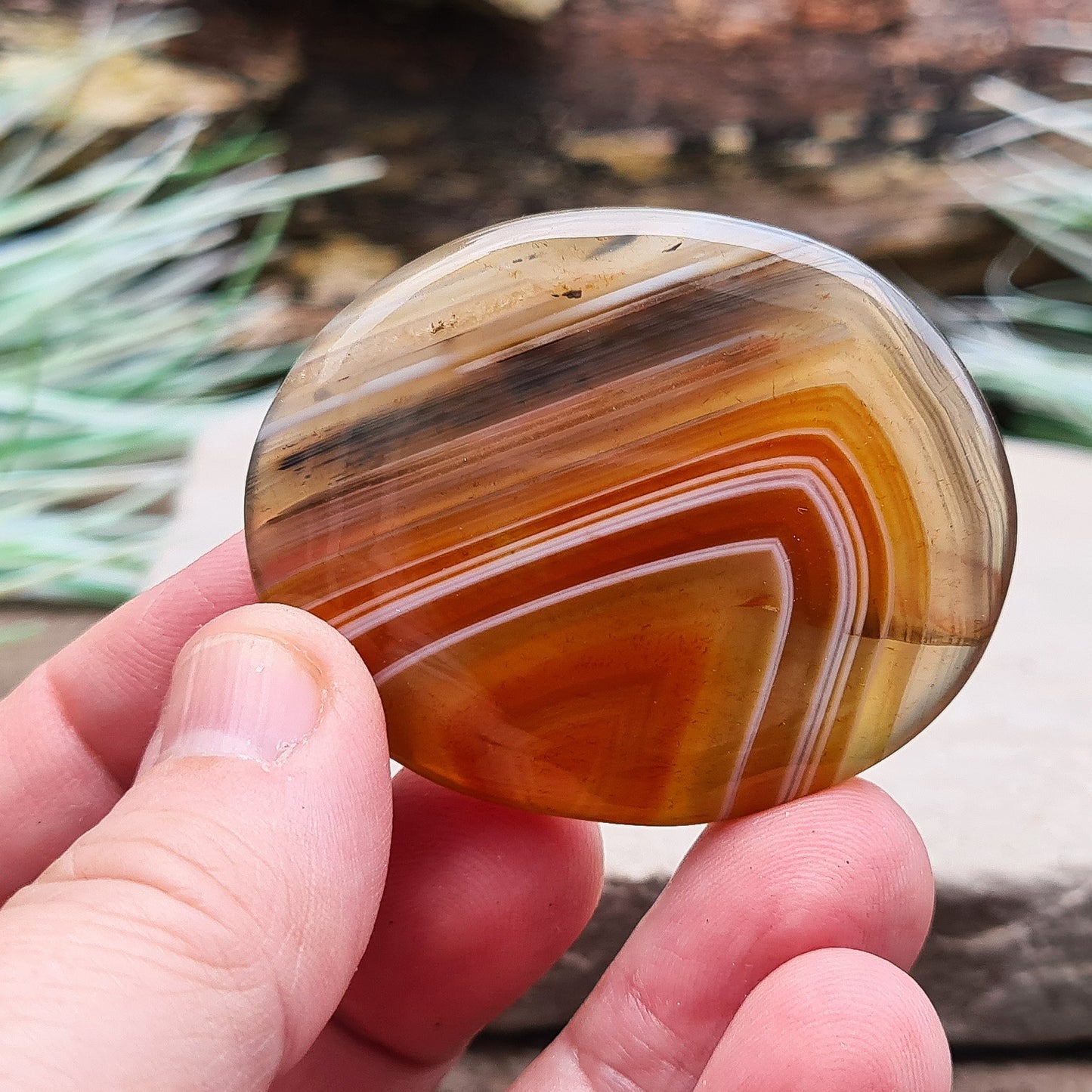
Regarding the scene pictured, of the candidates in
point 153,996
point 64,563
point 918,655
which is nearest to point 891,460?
point 918,655

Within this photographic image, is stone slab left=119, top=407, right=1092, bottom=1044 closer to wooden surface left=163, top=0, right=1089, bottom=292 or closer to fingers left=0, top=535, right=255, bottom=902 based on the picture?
fingers left=0, top=535, right=255, bottom=902

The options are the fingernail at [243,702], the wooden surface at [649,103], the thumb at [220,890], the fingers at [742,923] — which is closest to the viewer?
the thumb at [220,890]

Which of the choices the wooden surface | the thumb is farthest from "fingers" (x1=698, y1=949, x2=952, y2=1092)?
the wooden surface

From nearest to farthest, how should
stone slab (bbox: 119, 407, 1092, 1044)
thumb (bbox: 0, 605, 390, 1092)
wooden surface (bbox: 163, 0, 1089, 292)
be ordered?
thumb (bbox: 0, 605, 390, 1092), stone slab (bbox: 119, 407, 1092, 1044), wooden surface (bbox: 163, 0, 1089, 292)

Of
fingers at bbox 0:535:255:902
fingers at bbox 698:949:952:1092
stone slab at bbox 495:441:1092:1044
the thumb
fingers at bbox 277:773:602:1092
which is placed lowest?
stone slab at bbox 495:441:1092:1044

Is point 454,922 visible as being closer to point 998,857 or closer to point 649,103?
point 998,857

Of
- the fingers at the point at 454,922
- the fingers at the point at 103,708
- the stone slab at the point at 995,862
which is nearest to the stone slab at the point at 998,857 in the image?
the stone slab at the point at 995,862

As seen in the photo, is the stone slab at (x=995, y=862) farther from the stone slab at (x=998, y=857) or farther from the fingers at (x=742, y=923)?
the fingers at (x=742, y=923)

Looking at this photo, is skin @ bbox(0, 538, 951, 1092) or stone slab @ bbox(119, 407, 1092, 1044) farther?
stone slab @ bbox(119, 407, 1092, 1044)

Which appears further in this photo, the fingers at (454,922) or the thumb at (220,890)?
the fingers at (454,922)
